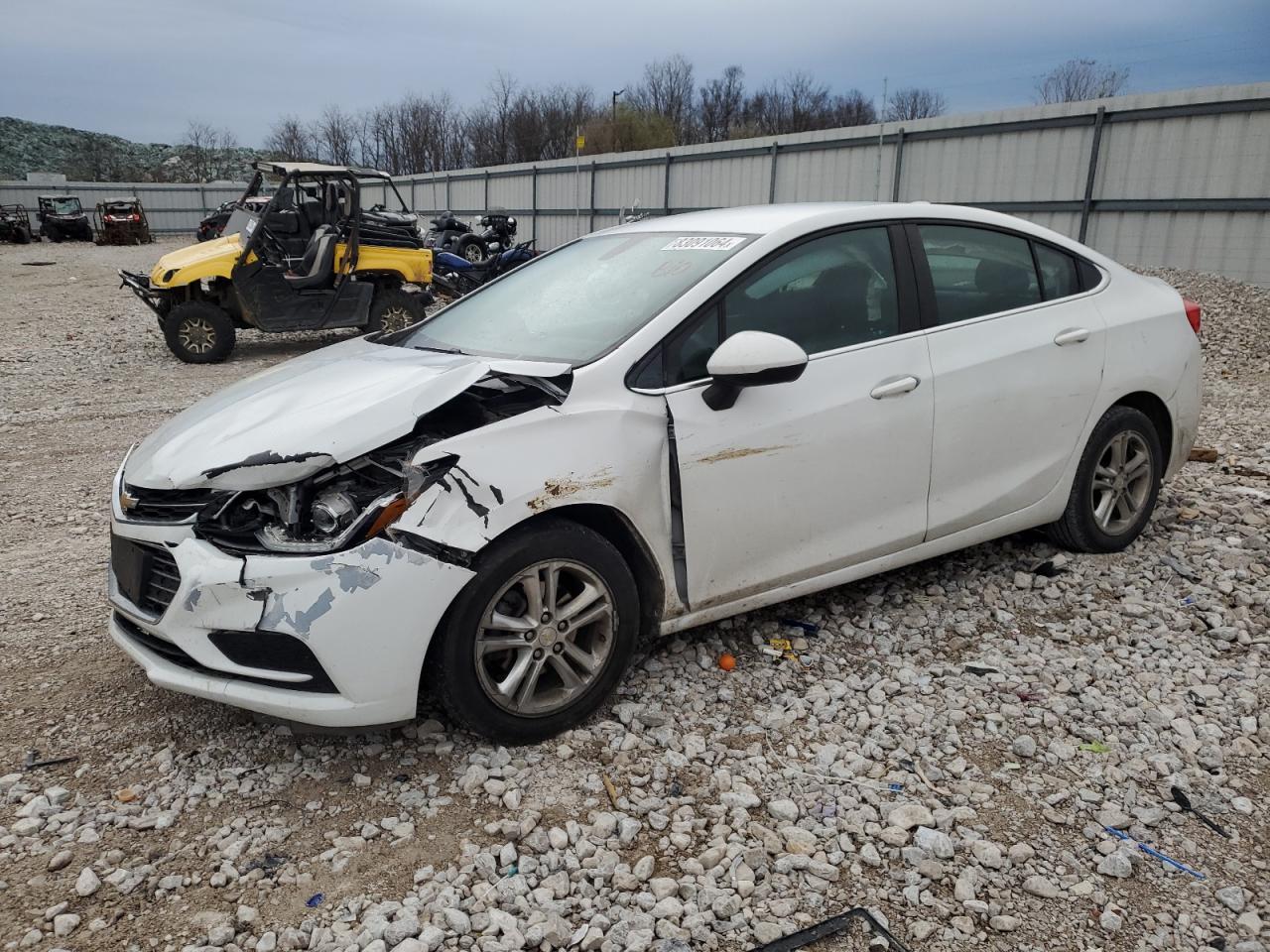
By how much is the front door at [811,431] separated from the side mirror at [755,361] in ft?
0.44

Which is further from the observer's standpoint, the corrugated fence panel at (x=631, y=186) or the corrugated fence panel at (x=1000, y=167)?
the corrugated fence panel at (x=631, y=186)

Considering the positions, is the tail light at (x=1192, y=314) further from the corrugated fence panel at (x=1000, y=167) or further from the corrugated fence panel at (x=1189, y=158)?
the corrugated fence panel at (x=1000, y=167)

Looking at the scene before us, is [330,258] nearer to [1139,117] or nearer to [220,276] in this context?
[220,276]

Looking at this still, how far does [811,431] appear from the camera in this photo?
3.23m

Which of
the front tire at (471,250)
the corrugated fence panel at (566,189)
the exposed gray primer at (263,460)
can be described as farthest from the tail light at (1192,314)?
the corrugated fence panel at (566,189)

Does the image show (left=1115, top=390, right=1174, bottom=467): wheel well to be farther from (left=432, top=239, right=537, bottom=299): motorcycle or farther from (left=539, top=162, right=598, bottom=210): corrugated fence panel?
(left=539, top=162, right=598, bottom=210): corrugated fence panel

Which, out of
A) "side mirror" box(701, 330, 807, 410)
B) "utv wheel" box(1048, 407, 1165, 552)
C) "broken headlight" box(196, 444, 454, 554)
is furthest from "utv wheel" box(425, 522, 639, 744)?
"utv wheel" box(1048, 407, 1165, 552)

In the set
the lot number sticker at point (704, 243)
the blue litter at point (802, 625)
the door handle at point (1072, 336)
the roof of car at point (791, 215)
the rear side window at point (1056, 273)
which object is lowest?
the blue litter at point (802, 625)

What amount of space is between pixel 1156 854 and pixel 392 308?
36.5 feet

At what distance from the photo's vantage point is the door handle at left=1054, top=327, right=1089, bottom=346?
392 centimetres

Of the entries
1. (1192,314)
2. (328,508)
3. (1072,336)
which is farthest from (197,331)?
(1192,314)

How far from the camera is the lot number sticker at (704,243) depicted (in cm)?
341

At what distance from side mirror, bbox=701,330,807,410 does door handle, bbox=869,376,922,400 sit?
46cm

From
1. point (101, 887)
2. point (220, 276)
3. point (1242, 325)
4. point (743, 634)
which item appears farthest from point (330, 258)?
point (1242, 325)
